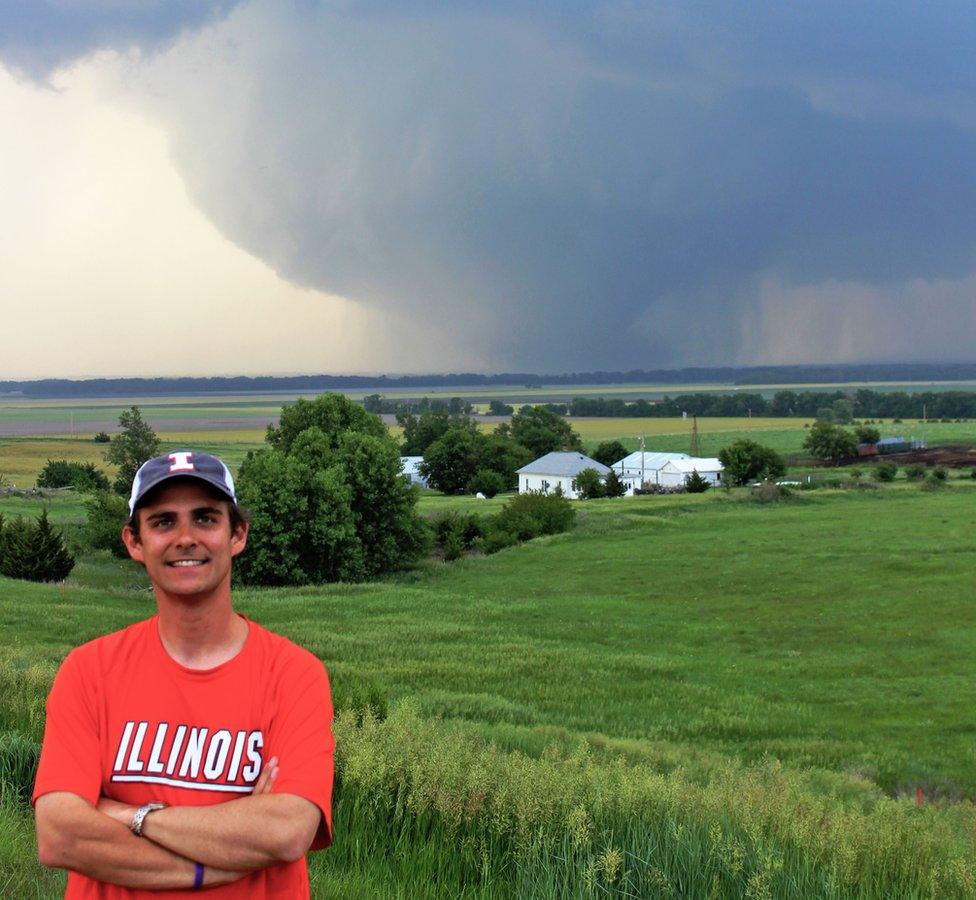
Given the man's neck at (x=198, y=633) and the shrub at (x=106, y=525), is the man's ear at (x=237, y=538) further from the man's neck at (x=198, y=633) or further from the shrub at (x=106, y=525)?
the shrub at (x=106, y=525)

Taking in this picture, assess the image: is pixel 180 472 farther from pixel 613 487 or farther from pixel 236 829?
pixel 613 487

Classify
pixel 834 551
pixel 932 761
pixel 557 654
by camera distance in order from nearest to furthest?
pixel 932 761 < pixel 557 654 < pixel 834 551

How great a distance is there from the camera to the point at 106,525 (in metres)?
56.3

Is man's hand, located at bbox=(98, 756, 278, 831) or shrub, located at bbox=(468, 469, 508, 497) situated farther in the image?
shrub, located at bbox=(468, 469, 508, 497)

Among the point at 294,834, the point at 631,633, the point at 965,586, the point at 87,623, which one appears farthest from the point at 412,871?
the point at 965,586

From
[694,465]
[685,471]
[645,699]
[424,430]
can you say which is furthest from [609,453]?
[645,699]

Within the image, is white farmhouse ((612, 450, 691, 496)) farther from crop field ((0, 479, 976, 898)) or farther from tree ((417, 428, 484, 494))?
crop field ((0, 479, 976, 898))

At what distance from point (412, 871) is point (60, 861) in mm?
3499

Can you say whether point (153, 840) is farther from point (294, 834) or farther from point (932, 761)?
point (932, 761)

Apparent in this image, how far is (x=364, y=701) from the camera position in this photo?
11234 millimetres

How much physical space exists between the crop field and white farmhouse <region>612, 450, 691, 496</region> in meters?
37.2

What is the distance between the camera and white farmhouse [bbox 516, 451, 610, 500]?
11688 centimetres

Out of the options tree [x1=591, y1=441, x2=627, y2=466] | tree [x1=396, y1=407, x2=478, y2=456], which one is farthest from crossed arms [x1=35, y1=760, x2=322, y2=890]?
tree [x1=591, y1=441, x2=627, y2=466]

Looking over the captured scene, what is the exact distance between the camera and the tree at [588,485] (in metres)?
112
